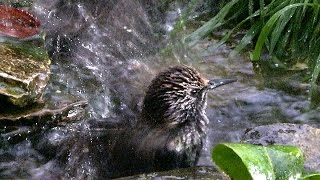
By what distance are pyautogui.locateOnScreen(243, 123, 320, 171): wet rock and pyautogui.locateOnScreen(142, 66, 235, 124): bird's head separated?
1.97 ft

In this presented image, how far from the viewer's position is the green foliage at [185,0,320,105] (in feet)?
24.7

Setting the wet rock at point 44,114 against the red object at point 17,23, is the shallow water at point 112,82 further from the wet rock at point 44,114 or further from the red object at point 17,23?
the red object at point 17,23

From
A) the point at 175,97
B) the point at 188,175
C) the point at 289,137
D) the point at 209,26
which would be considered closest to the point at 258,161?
the point at 188,175

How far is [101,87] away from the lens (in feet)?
22.8

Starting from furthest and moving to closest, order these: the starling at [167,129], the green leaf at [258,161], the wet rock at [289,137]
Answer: the starling at [167,129] < the wet rock at [289,137] < the green leaf at [258,161]

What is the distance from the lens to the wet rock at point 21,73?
18.3ft

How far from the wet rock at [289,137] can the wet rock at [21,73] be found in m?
1.75

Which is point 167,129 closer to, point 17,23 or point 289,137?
point 289,137

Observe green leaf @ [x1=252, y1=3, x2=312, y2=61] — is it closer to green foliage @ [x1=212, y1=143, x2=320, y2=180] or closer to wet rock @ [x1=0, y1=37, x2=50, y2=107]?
wet rock @ [x1=0, y1=37, x2=50, y2=107]

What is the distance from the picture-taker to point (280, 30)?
24.8 ft

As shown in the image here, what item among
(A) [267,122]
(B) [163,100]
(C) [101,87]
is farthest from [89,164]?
(A) [267,122]

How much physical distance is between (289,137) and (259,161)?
243cm

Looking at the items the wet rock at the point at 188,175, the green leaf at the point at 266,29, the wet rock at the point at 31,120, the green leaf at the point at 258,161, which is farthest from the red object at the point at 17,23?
the green leaf at the point at 258,161

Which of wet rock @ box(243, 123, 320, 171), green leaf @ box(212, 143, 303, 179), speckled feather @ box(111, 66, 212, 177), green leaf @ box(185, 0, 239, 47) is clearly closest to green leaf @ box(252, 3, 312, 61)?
green leaf @ box(185, 0, 239, 47)
